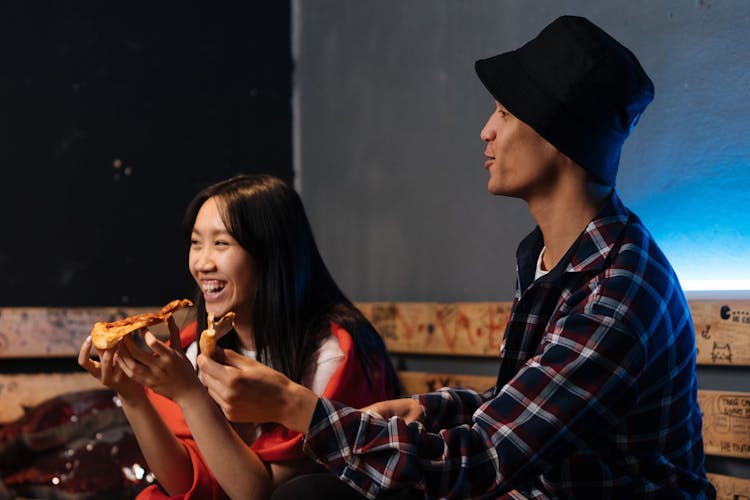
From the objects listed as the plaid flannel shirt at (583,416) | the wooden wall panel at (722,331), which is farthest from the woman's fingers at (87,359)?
the wooden wall panel at (722,331)

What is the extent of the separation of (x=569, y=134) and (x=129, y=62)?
2.48 metres

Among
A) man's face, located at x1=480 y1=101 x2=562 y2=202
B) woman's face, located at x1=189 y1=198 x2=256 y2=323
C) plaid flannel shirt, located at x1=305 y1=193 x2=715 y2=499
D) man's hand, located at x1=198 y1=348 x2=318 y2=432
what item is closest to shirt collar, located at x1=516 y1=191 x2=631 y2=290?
plaid flannel shirt, located at x1=305 y1=193 x2=715 y2=499

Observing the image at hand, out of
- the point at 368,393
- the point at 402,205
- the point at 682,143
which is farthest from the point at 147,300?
the point at 682,143

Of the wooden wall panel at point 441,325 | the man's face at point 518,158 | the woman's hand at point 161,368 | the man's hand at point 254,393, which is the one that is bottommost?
the wooden wall panel at point 441,325

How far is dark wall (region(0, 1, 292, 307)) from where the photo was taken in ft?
11.0

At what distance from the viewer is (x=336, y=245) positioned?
12.6 feet

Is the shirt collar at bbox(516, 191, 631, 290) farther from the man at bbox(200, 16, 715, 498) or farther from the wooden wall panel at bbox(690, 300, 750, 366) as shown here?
the wooden wall panel at bbox(690, 300, 750, 366)

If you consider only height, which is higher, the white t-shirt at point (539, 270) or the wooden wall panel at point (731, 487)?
the white t-shirt at point (539, 270)

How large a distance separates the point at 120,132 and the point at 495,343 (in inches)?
68.8

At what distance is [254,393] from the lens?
4.62ft

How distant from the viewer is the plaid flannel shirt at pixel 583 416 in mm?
1405

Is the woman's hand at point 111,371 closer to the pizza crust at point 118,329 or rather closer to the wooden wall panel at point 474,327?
the pizza crust at point 118,329

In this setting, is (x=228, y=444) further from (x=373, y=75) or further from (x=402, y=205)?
(x=373, y=75)

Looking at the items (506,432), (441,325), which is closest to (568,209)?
(506,432)
